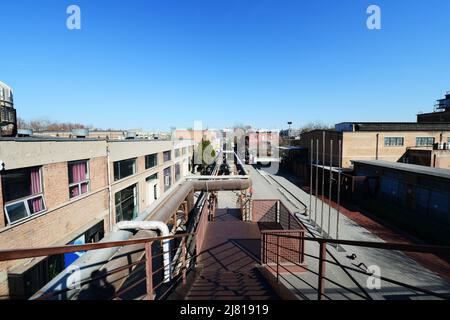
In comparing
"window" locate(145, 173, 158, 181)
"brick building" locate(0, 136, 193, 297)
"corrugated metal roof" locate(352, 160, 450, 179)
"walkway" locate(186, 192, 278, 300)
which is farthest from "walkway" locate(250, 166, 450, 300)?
"window" locate(145, 173, 158, 181)

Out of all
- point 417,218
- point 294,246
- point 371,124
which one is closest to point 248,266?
point 294,246


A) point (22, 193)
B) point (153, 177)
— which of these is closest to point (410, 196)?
point (153, 177)

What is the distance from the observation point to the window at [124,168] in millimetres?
11977

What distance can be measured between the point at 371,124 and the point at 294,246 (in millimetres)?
25960

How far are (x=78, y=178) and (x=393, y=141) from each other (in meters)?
30.4

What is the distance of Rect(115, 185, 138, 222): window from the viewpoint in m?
12.0

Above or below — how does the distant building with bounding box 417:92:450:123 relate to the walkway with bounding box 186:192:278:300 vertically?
above

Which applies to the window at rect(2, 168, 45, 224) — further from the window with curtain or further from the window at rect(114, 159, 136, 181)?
the window with curtain

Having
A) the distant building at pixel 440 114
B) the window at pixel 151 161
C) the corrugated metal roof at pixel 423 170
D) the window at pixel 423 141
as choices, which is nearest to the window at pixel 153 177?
the window at pixel 151 161

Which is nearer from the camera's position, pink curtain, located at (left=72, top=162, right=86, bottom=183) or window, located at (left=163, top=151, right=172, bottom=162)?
pink curtain, located at (left=72, top=162, right=86, bottom=183)

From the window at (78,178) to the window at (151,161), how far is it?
6936 millimetres

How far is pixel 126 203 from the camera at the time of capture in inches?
511

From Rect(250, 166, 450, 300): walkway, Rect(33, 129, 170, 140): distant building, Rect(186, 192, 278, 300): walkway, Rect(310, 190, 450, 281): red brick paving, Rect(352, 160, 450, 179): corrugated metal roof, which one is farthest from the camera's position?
Rect(352, 160, 450, 179): corrugated metal roof

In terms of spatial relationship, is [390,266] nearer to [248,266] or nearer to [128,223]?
[248,266]
